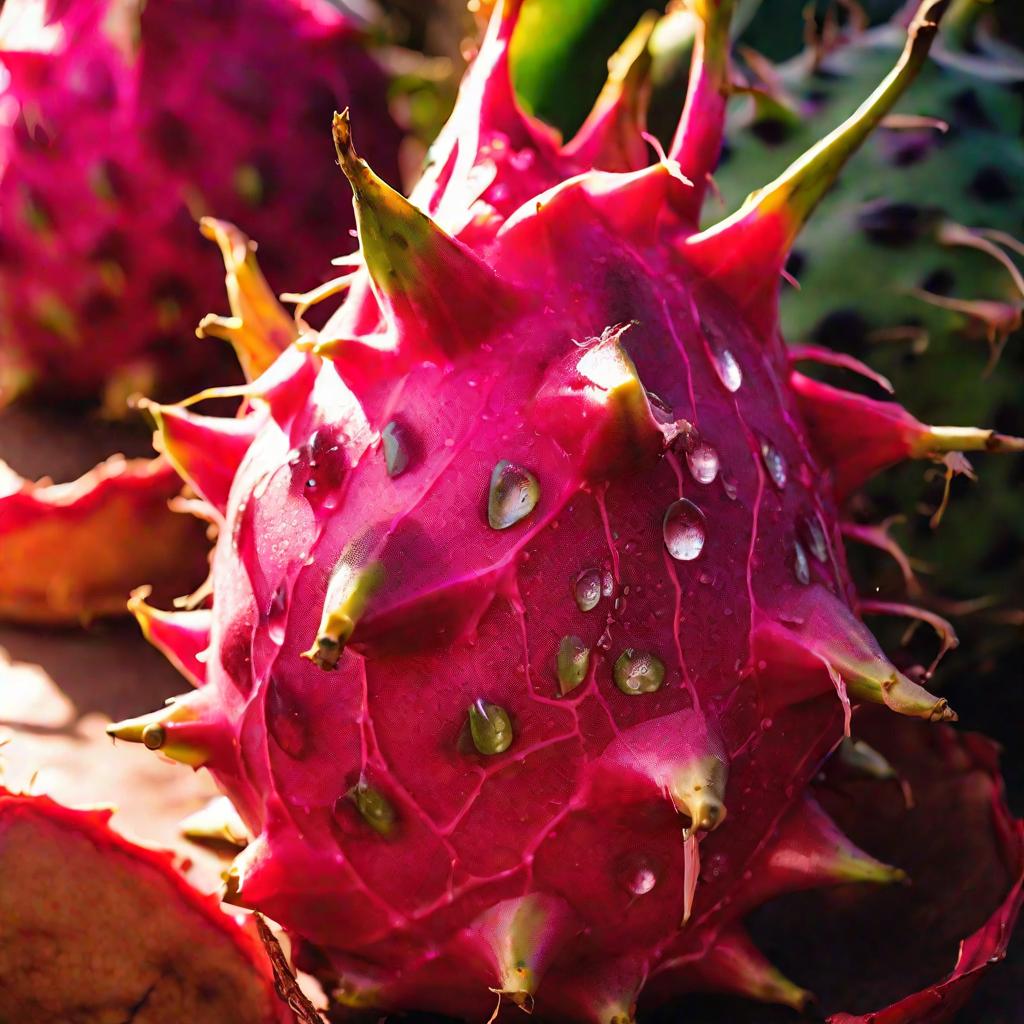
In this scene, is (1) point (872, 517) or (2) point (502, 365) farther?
(1) point (872, 517)

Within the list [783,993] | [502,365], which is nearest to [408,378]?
[502,365]

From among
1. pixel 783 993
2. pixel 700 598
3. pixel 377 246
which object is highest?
pixel 377 246

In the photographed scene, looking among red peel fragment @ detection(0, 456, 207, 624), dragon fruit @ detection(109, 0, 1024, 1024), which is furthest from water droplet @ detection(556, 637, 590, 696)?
red peel fragment @ detection(0, 456, 207, 624)

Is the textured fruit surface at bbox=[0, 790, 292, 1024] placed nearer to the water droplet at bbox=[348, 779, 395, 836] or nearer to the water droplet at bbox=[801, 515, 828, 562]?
the water droplet at bbox=[348, 779, 395, 836]

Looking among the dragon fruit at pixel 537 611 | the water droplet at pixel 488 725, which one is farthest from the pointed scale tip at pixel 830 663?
the water droplet at pixel 488 725

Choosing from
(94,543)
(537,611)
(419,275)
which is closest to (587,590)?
(537,611)

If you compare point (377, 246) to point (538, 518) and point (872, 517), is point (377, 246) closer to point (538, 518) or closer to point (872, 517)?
point (538, 518)

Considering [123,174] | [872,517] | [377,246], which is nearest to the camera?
[377,246]
